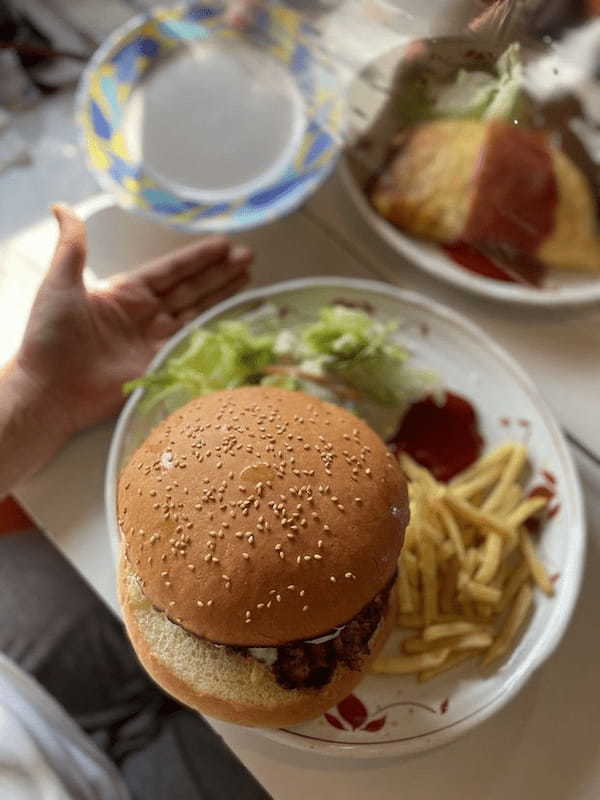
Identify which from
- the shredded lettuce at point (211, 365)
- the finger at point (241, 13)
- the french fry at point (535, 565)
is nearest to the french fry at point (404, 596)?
the french fry at point (535, 565)

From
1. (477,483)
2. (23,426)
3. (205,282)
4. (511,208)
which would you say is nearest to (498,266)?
(511,208)

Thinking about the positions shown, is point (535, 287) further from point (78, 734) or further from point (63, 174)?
point (78, 734)

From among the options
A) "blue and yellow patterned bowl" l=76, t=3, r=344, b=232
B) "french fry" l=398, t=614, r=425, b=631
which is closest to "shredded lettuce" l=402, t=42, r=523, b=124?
"blue and yellow patterned bowl" l=76, t=3, r=344, b=232

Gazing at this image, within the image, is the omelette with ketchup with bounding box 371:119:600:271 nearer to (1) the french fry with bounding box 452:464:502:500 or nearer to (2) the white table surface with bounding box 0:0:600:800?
(2) the white table surface with bounding box 0:0:600:800

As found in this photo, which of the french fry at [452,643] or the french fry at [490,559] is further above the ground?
the french fry at [490,559]

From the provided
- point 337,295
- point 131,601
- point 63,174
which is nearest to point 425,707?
point 131,601

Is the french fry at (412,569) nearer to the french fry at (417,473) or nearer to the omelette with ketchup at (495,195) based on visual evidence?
the french fry at (417,473)
